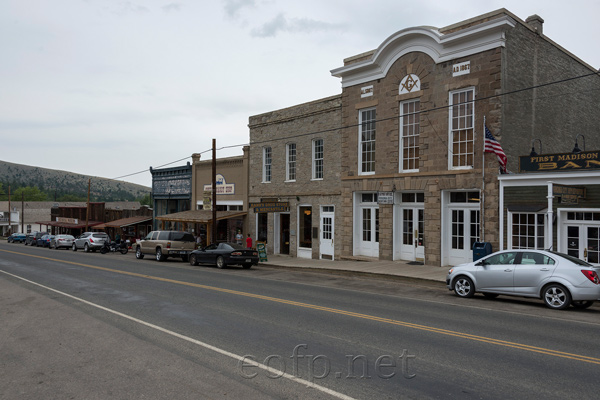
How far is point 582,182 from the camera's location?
52.2ft

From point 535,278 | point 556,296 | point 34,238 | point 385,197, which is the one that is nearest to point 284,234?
point 385,197

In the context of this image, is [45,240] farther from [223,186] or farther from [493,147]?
[493,147]

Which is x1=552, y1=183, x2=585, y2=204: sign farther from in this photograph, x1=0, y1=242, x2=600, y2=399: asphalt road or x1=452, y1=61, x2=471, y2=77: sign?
x1=452, y1=61, x2=471, y2=77: sign

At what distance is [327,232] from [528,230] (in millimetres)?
10911

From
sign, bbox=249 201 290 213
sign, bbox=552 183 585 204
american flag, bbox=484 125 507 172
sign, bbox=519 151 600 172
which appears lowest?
sign, bbox=249 201 290 213

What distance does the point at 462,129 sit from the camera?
19531 mm

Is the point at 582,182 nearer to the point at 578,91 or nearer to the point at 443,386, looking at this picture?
the point at 578,91

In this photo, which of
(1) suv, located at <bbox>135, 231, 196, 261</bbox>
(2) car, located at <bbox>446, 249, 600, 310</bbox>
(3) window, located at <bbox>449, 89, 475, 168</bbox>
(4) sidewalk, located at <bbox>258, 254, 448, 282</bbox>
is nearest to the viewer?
(2) car, located at <bbox>446, 249, 600, 310</bbox>

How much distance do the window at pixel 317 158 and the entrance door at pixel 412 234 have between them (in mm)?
5918

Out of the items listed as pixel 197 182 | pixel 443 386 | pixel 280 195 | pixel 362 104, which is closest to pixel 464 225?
pixel 362 104

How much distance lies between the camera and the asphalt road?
6.13 meters

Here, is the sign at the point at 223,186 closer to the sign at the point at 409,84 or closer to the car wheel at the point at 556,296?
the sign at the point at 409,84

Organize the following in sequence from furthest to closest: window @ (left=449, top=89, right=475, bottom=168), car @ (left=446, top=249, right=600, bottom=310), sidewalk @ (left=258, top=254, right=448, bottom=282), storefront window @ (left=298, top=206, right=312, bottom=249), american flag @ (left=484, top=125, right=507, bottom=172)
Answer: storefront window @ (left=298, top=206, right=312, bottom=249) < window @ (left=449, top=89, right=475, bottom=168) < sidewalk @ (left=258, top=254, right=448, bottom=282) < american flag @ (left=484, top=125, right=507, bottom=172) < car @ (left=446, top=249, right=600, bottom=310)

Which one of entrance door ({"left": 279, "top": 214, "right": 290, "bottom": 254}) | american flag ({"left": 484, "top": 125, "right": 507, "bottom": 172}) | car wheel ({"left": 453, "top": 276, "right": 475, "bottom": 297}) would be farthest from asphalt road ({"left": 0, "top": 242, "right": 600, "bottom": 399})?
entrance door ({"left": 279, "top": 214, "right": 290, "bottom": 254})
